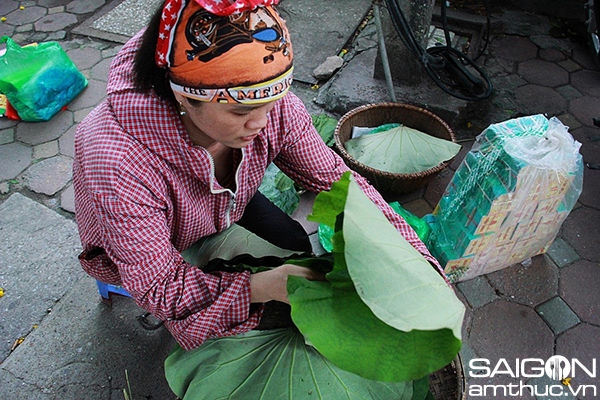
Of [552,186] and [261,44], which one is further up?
[261,44]

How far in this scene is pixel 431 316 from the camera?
803 mm

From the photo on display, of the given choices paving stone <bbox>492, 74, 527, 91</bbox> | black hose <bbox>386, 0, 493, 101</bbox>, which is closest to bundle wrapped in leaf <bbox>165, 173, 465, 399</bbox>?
black hose <bbox>386, 0, 493, 101</bbox>

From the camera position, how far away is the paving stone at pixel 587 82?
3111 millimetres

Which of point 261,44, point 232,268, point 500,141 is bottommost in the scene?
point 232,268

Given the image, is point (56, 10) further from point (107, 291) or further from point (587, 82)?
point (587, 82)

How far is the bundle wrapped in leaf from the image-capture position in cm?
82

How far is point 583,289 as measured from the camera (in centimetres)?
208

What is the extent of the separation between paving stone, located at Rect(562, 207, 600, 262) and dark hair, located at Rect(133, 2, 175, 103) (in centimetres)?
208

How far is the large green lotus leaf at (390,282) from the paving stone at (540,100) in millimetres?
2496

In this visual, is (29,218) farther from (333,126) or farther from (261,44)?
(261,44)

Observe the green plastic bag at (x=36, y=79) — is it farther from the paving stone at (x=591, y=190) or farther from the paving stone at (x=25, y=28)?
the paving stone at (x=591, y=190)

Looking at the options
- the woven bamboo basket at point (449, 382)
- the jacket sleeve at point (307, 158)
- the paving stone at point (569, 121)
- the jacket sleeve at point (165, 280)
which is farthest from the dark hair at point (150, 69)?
the paving stone at point (569, 121)

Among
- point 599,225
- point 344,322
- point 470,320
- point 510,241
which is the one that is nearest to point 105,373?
point 344,322

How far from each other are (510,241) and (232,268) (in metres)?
1.23
